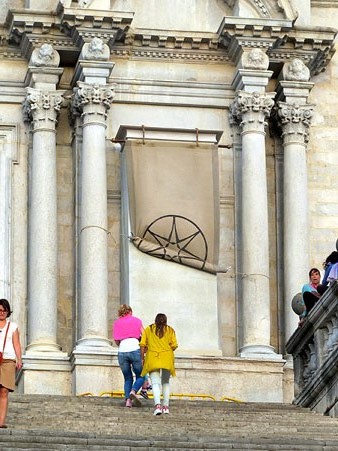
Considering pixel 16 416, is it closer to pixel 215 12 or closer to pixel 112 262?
pixel 112 262

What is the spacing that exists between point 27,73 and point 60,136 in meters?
1.31

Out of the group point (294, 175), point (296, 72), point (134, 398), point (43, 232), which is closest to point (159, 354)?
point (134, 398)

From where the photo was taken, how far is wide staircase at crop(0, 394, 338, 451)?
29219 millimetres

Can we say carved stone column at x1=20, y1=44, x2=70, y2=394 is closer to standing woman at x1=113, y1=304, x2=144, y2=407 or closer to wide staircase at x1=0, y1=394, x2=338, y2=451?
standing woman at x1=113, y1=304, x2=144, y2=407

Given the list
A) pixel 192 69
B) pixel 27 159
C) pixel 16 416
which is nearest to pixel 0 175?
pixel 27 159

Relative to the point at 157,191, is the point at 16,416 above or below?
below

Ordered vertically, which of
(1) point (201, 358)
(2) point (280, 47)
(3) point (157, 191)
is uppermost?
(2) point (280, 47)

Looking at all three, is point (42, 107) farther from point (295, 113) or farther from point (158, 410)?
point (158, 410)

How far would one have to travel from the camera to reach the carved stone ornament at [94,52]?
140 feet

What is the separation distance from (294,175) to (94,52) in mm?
4296

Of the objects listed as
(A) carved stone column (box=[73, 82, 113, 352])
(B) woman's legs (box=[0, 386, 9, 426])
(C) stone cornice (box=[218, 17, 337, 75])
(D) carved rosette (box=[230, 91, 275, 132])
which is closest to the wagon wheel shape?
(A) carved stone column (box=[73, 82, 113, 352])

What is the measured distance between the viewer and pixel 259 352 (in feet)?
137

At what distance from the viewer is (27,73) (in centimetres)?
4331

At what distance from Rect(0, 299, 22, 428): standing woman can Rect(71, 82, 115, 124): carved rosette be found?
37.2ft
